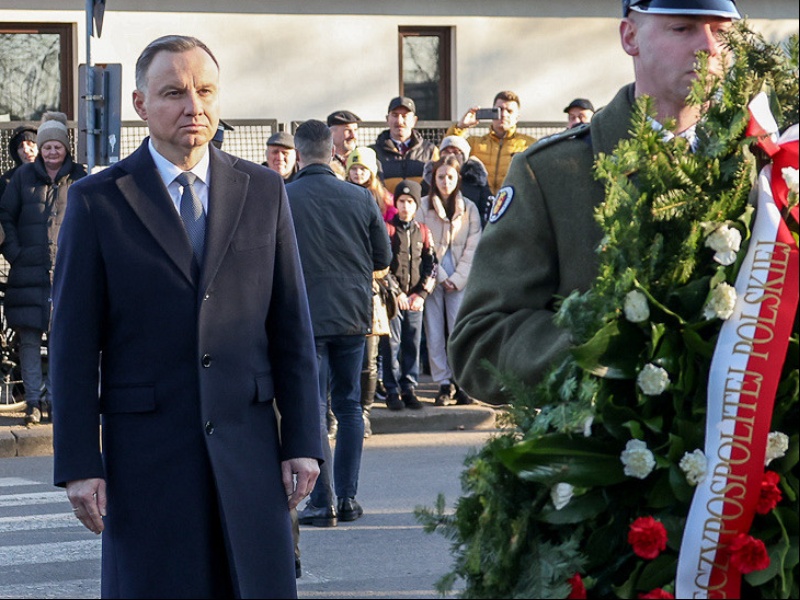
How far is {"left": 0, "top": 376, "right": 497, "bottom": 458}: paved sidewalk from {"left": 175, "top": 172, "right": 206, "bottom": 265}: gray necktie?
7.75m

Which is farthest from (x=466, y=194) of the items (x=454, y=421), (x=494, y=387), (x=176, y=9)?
(x=494, y=387)

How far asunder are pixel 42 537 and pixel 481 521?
5879 mm

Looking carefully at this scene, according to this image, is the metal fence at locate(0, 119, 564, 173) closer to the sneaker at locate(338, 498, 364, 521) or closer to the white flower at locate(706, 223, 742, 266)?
the sneaker at locate(338, 498, 364, 521)

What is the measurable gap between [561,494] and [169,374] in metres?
1.47

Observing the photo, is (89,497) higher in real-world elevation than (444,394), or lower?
higher

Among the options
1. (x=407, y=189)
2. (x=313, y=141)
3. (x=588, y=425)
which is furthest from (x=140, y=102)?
(x=407, y=189)

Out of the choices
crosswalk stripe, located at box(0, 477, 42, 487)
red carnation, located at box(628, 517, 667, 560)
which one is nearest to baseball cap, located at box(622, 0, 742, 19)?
red carnation, located at box(628, 517, 667, 560)

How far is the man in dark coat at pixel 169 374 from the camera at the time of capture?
3.77 meters

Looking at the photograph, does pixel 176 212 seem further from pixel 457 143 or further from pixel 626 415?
pixel 457 143

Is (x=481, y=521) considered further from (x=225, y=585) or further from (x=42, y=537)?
(x=42, y=537)

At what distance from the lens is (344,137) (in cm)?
1299

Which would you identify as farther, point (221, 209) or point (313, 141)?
point (313, 141)

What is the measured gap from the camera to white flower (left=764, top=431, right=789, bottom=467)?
2.64 metres

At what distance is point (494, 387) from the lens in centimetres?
312
